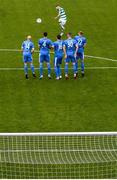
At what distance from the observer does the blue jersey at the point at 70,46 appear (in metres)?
23.9

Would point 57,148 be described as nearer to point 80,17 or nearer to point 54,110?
point 54,110

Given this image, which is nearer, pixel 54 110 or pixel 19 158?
pixel 19 158

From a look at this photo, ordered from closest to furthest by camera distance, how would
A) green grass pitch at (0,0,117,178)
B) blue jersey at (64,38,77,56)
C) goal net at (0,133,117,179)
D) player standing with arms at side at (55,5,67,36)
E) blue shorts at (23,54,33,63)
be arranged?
goal net at (0,133,117,179) < green grass pitch at (0,0,117,178) < blue jersey at (64,38,77,56) < blue shorts at (23,54,33,63) < player standing with arms at side at (55,5,67,36)

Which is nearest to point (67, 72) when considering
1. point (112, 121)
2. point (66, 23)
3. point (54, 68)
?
point (54, 68)

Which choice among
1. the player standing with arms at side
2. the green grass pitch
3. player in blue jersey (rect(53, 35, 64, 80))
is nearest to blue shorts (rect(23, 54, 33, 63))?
the green grass pitch

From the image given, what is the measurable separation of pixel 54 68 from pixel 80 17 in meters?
9.15

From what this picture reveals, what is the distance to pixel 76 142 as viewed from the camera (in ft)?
49.2

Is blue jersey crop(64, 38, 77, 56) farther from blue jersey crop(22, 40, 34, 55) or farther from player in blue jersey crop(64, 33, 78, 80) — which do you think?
blue jersey crop(22, 40, 34, 55)

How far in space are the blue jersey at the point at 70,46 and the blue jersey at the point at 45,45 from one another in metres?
0.65

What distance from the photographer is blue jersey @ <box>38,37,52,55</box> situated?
23812mm

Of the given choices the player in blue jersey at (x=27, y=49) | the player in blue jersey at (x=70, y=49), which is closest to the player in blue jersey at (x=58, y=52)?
the player in blue jersey at (x=70, y=49)

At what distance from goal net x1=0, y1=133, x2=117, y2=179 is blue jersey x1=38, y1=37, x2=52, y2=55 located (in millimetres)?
8535

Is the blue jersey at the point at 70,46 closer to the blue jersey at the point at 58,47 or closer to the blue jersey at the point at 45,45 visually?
the blue jersey at the point at 58,47

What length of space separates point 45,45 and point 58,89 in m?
1.94
